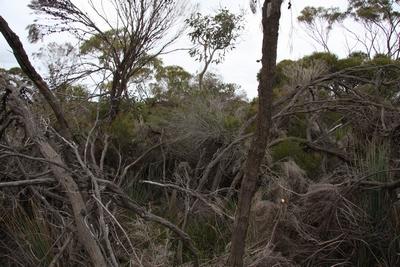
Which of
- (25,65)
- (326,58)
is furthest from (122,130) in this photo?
(326,58)

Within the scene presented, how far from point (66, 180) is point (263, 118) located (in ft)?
5.28

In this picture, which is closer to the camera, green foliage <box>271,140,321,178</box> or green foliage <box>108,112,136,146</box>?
green foliage <box>271,140,321,178</box>

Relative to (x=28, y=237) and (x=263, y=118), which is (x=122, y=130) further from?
(x=263, y=118)

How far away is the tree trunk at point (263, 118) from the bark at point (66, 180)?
86 centimetres

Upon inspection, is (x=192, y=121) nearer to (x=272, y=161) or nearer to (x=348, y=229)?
(x=272, y=161)

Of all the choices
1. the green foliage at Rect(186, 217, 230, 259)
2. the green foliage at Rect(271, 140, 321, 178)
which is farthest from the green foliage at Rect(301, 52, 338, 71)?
the green foliage at Rect(186, 217, 230, 259)

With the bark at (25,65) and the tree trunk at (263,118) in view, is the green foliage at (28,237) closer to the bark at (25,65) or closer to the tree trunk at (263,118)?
the bark at (25,65)

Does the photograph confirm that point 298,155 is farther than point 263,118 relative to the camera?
Yes

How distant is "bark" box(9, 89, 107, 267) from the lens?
11.1 feet

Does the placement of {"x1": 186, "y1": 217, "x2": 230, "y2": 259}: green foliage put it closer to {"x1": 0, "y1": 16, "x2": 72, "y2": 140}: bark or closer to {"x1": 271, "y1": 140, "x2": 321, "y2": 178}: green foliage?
{"x1": 271, "y1": 140, "x2": 321, "y2": 178}: green foliage

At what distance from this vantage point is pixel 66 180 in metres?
3.82

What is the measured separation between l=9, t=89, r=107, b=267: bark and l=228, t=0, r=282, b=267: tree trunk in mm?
856

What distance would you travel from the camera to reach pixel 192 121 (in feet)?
23.3

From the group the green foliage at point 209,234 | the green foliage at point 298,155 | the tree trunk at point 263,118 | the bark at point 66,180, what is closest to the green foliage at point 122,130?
the green foliage at point 298,155
